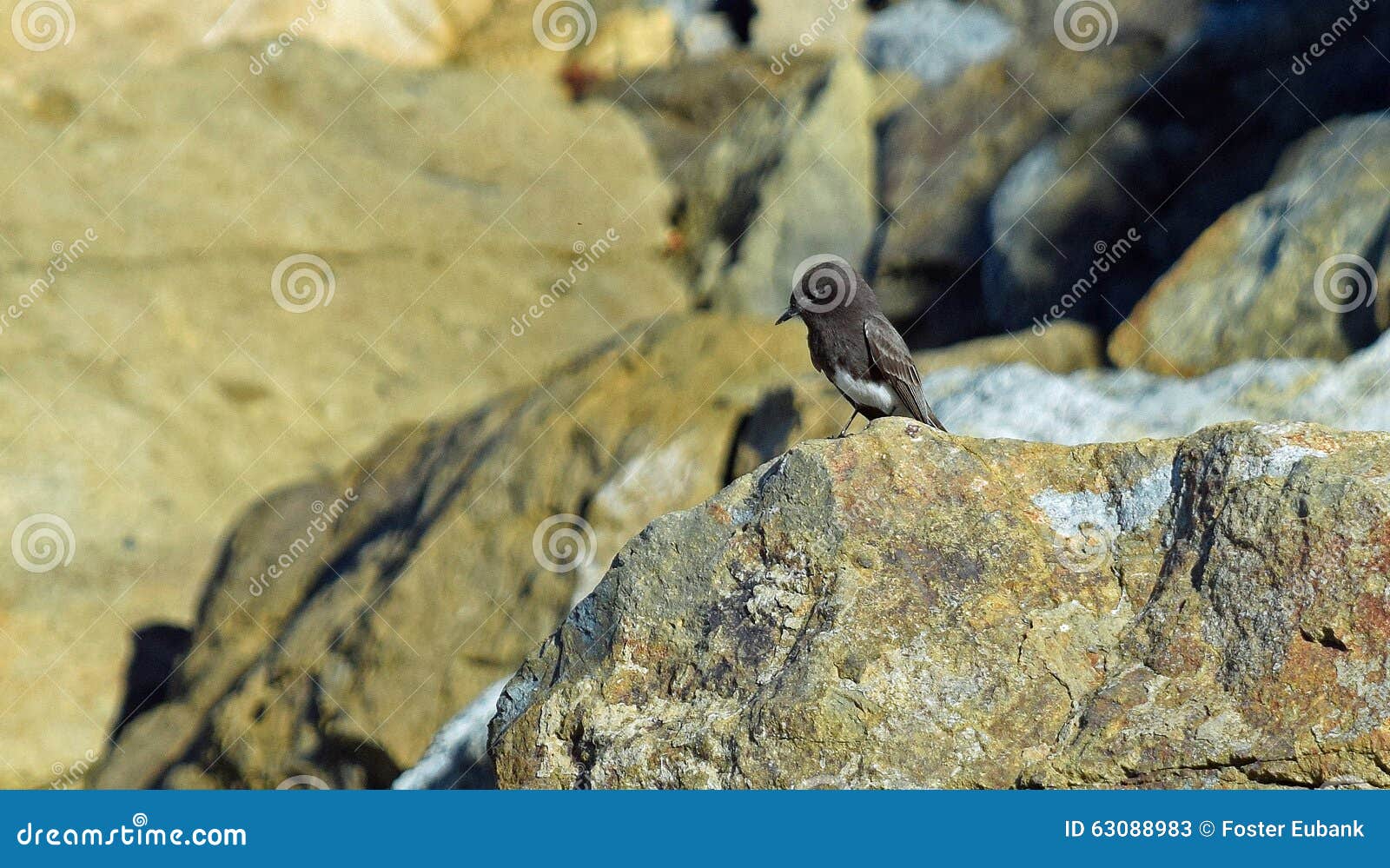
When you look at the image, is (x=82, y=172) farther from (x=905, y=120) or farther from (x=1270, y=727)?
(x=1270, y=727)

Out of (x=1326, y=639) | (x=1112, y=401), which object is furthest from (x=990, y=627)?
(x=1112, y=401)


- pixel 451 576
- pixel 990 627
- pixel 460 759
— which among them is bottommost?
pixel 460 759

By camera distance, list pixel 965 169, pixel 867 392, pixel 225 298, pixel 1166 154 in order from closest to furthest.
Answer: pixel 867 392 → pixel 1166 154 → pixel 965 169 → pixel 225 298

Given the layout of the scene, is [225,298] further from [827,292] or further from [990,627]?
[990,627]

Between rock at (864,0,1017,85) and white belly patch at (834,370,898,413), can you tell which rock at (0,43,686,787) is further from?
white belly patch at (834,370,898,413)

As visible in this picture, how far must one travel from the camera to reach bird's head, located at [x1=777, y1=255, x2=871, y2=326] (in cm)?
793

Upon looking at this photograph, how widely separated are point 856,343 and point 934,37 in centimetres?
1078

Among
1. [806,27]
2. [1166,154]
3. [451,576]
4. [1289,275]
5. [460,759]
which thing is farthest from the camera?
[806,27]

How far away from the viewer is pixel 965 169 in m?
14.4

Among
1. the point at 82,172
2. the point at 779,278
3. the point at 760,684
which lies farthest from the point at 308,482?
the point at 760,684

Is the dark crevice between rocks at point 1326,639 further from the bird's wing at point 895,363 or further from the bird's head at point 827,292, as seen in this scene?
the bird's head at point 827,292

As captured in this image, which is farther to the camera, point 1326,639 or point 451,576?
point 451,576

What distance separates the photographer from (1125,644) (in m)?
5.20

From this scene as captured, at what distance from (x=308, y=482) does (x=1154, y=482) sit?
1083 cm
